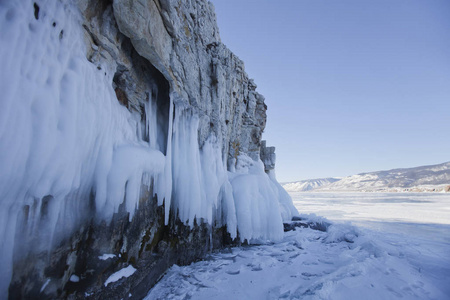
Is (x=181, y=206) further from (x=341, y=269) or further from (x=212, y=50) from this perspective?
(x=212, y=50)

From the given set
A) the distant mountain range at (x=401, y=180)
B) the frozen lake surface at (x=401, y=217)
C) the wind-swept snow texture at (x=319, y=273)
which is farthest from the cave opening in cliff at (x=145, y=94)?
the distant mountain range at (x=401, y=180)

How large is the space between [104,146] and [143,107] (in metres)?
1.56

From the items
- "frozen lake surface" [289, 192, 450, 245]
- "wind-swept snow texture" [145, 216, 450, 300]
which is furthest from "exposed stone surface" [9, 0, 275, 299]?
"frozen lake surface" [289, 192, 450, 245]

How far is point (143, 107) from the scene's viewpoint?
12.1 feet

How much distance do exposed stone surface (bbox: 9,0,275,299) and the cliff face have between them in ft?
0.05

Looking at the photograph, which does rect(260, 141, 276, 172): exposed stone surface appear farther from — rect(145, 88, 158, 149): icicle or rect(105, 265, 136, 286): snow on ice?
rect(105, 265, 136, 286): snow on ice

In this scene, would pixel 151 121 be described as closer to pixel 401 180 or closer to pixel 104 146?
pixel 104 146

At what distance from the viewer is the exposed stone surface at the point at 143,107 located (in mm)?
1917

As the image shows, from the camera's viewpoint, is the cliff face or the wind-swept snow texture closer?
the cliff face

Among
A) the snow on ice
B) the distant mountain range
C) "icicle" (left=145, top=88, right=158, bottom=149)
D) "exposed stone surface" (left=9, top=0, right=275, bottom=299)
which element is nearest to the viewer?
"exposed stone surface" (left=9, top=0, right=275, bottom=299)

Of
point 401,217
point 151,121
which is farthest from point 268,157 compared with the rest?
point 151,121

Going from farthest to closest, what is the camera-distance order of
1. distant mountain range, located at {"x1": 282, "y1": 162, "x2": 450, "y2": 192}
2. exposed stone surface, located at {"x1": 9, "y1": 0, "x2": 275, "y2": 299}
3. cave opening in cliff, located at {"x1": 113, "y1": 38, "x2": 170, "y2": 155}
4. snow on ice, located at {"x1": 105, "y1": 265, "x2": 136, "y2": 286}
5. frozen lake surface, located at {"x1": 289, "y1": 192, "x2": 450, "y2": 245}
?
distant mountain range, located at {"x1": 282, "y1": 162, "x2": 450, "y2": 192}
frozen lake surface, located at {"x1": 289, "y1": 192, "x2": 450, "y2": 245}
cave opening in cliff, located at {"x1": 113, "y1": 38, "x2": 170, "y2": 155}
snow on ice, located at {"x1": 105, "y1": 265, "x2": 136, "y2": 286}
exposed stone surface, located at {"x1": 9, "y1": 0, "x2": 275, "y2": 299}

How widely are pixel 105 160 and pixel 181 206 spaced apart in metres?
2.12

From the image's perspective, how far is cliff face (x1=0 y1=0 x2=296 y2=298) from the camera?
4.80 feet
